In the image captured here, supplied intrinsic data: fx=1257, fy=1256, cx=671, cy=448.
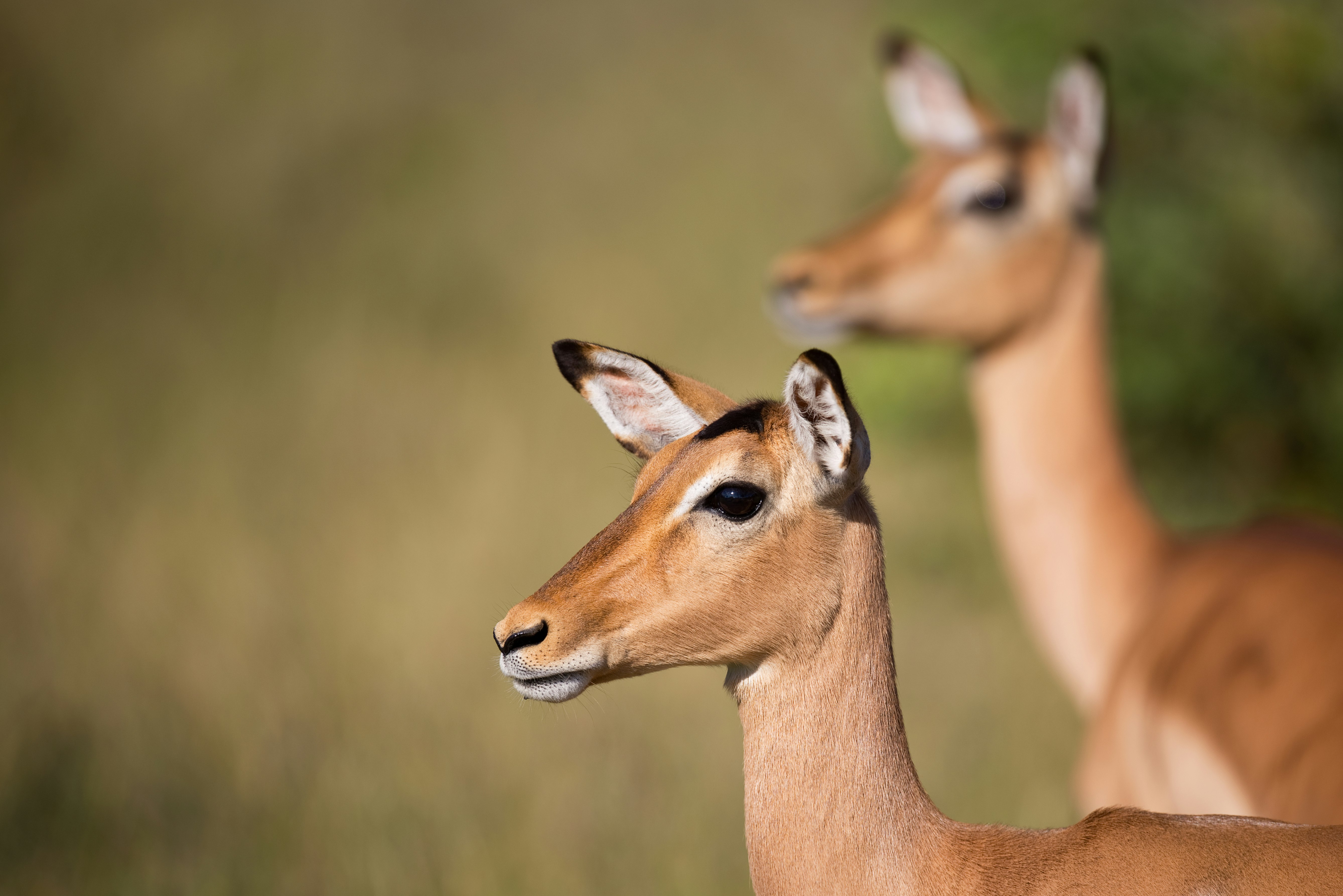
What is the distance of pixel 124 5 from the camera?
14203 mm

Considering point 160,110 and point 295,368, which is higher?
point 160,110

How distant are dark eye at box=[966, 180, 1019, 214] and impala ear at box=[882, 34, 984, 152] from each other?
426 millimetres

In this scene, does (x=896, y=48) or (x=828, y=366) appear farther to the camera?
(x=896, y=48)

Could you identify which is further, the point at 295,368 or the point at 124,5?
the point at 124,5

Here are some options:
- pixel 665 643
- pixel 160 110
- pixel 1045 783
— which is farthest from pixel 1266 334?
pixel 160 110

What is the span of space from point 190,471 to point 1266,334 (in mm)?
6668

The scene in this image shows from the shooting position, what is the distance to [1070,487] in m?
4.91

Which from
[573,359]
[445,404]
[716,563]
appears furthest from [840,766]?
[445,404]

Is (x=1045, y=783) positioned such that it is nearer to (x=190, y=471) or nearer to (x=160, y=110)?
(x=190, y=471)

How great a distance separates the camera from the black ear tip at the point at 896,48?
5914mm

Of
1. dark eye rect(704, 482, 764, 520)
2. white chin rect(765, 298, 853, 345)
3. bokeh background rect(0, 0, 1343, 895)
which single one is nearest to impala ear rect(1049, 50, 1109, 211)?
white chin rect(765, 298, 853, 345)

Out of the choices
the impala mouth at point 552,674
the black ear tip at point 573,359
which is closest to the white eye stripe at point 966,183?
the black ear tip at point 573,359

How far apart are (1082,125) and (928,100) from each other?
3.15ft

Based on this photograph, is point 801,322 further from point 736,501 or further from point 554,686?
point 554,686
